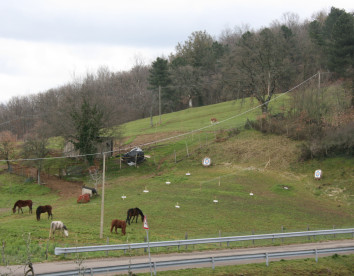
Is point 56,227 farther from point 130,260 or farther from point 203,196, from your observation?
point 203,196

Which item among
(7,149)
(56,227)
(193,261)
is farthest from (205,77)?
(193,261)

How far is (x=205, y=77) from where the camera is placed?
110000 mm

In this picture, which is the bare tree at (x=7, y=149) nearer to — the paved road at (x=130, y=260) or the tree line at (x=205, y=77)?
the tree line at (x=205, y=77)

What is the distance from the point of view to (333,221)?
116ft

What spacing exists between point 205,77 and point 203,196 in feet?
238

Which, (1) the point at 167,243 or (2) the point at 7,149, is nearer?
(1) the point at 167,243

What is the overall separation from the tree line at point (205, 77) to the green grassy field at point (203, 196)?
8.47m

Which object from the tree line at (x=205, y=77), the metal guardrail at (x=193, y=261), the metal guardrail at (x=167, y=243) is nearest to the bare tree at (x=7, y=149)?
the tree line at (x=205, y=77)

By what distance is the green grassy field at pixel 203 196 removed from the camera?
28717 millimetres

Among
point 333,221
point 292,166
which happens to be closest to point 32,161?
point 292,166

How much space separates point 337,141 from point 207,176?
16859 millimetres

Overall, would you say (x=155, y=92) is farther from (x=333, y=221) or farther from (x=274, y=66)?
(x=333, y=221)

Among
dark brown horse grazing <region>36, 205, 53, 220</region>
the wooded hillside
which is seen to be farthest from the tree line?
dark brown horse grazing <region>36, 205, 53, 220</region>

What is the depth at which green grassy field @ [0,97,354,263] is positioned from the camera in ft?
94.2
